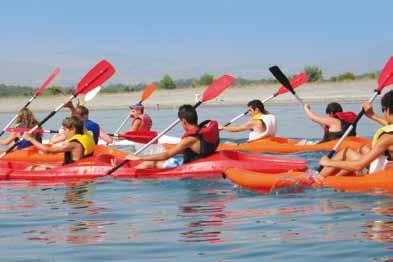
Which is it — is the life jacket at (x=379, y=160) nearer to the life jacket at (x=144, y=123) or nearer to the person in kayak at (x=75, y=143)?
the person in kayak at (x=75, y=143)

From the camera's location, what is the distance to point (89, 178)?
36.8 ft

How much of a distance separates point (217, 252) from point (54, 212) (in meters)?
2.74

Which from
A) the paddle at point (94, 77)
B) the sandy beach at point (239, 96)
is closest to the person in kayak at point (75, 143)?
the paddle at point (94, 77)

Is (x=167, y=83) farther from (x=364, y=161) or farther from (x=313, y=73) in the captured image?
(x=364, y=161)

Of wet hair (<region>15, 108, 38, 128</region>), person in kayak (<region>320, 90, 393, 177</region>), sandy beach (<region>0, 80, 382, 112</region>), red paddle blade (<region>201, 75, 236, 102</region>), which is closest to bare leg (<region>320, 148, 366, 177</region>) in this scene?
person in kayak (<region>320, 90, 393, 177</region>)

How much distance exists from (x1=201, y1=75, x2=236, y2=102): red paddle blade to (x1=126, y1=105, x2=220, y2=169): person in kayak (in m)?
1.44

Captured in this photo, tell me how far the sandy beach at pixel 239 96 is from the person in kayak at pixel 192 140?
28.7m

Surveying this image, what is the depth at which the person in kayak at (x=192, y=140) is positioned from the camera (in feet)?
35.2

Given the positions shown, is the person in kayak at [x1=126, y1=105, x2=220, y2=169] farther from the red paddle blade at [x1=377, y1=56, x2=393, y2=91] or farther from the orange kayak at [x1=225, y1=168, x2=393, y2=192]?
the red paddle blade at [x1=377, y1=56, x2=393, y2=91]

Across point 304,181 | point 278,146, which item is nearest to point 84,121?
point 278,146

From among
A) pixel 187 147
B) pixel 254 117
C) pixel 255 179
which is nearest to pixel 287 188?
pixel 255 179

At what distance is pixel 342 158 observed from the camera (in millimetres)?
9141

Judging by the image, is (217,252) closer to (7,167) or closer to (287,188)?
(287,188)

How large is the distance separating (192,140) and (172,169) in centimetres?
49
